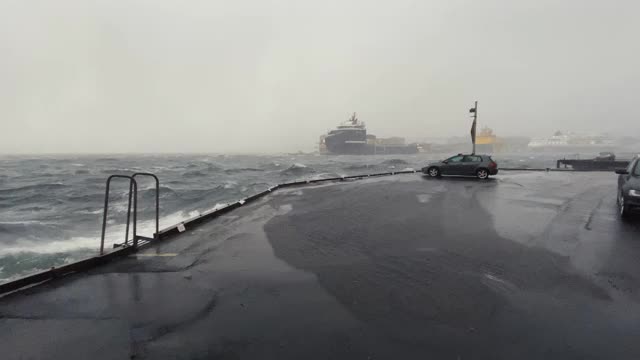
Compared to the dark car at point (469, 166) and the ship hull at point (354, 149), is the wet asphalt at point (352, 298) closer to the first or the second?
the dark car at point (469, 166)

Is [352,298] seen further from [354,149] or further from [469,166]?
[354,149]

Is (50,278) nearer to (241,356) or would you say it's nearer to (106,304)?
(106,304)

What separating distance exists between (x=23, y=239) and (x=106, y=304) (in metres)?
15.0

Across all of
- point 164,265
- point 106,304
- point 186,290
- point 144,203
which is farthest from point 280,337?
point 144,203

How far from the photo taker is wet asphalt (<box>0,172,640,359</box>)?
3277 mm

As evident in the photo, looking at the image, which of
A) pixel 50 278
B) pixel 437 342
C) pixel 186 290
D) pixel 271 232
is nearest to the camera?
pixel 437 342

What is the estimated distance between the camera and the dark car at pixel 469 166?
63.2 feet

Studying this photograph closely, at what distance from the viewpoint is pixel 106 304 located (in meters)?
4.24

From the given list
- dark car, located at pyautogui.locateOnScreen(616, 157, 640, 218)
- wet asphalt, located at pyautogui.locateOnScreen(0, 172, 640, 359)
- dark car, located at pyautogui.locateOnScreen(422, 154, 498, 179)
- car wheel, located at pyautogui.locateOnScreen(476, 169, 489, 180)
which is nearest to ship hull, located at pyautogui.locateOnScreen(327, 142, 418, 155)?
dark car, located at pyautogui.locateOnScreen(422, 154, 498, 179)

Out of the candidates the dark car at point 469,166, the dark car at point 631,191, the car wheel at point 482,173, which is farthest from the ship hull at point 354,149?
the dark car at point 631,191

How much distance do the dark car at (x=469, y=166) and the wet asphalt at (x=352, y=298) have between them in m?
11.6

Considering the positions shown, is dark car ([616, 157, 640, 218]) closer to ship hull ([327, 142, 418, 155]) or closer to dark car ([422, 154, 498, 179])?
dark car ([422, 154, 498, 179])

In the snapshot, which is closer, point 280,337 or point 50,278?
point 280,337

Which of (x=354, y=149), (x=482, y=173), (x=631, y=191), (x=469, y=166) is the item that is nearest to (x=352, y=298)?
(x=631, y=191)
